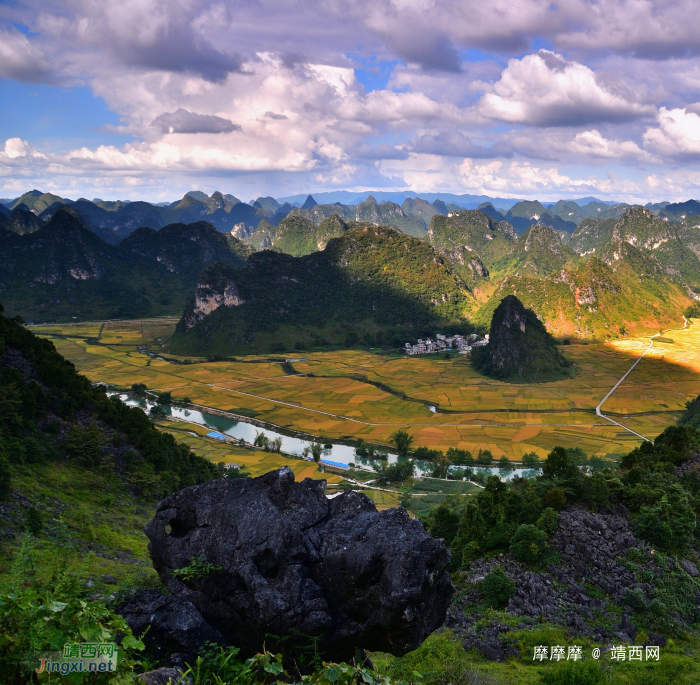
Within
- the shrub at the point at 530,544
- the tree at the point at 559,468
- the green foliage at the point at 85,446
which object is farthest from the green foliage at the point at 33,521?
the tree at the point at 559,468

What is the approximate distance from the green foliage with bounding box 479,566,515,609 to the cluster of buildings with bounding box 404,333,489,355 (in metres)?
136

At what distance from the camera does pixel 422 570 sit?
35.8 ft

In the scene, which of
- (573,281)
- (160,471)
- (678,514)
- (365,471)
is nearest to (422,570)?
(678,514)

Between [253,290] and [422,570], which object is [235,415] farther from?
[253,290]

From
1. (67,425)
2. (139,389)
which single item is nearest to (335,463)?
(67,425)

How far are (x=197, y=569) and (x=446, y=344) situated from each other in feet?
528

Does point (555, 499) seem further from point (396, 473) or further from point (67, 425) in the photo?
point (396, 473)

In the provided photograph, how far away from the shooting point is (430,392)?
10981 cm

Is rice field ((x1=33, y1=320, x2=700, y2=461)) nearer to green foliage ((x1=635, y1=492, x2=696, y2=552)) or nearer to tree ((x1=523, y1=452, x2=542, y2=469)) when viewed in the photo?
tree ((x1=523, y1=452, x2=542, y2=469))

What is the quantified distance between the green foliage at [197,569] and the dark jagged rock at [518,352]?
123 metres

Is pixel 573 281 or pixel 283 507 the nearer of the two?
pixel 283 507

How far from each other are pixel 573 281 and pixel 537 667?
198 metres

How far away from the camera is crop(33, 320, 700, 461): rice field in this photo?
83438 mm

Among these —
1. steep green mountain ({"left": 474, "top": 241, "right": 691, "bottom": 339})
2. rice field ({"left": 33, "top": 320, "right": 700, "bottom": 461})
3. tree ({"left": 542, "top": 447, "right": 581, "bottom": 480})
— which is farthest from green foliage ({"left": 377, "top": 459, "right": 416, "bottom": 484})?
steep green mountain ({"left": 474, "top": 241, "right": 691, "bottom": 339})
